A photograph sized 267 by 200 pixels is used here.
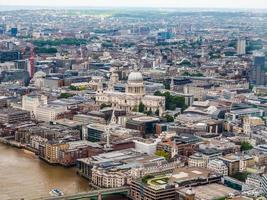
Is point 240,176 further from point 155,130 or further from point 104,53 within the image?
point 104,53

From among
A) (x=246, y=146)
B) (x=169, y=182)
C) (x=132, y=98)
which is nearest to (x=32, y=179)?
(x=169, y=182)

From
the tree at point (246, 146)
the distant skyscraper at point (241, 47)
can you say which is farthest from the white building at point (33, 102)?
the distant skyscraper at point (241, 47)

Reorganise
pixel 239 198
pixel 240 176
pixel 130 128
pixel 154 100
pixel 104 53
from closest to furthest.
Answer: pixel 239 198
pixel 240 176
pixel 130 128
pixel 154 100
pixel 104 53

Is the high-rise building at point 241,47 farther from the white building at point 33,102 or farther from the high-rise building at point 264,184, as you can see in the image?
the high-rise building at point 264,184

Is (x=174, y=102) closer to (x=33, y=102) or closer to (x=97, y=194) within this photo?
(x=33, y=102)

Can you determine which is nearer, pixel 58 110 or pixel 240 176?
pixel 240 176

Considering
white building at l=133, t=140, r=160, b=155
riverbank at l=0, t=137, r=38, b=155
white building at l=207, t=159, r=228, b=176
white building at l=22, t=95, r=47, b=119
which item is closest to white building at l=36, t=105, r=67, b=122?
white building at l=22, t=95, r=47, b=119

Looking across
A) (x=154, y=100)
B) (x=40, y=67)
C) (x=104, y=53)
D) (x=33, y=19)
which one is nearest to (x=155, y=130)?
(x=154, y=100)

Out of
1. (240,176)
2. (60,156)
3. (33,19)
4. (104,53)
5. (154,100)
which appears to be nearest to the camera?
(240,176)
